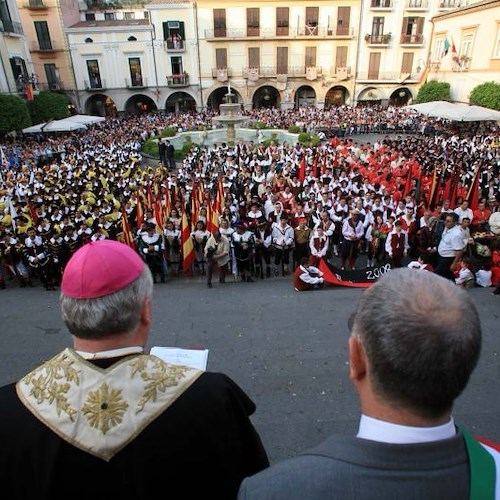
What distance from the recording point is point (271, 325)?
6465mm

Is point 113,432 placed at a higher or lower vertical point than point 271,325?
higher

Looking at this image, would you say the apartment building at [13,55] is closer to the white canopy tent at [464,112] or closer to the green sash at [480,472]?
the white canopy tent at [464,112]

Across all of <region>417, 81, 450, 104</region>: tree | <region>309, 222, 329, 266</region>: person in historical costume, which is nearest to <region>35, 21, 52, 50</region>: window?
<region>417, 81, 450, 104</region>: tree

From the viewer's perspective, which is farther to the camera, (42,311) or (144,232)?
(144,232)

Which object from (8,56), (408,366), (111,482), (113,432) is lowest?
(111,482)

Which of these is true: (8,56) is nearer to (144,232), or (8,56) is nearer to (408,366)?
(144,232)

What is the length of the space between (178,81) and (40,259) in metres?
31.3

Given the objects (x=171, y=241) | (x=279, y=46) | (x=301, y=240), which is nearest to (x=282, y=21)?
(x=279, y=46)

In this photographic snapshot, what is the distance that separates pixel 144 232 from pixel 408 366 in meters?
8.35

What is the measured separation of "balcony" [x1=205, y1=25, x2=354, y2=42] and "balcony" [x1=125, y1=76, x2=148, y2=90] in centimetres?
661

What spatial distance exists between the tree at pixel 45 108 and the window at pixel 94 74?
8409 mm

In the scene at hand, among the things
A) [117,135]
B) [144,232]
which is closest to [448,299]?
[144,232]

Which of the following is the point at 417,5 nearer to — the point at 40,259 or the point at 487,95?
the point at 487,95

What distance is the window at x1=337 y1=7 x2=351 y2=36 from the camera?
34250 mm
